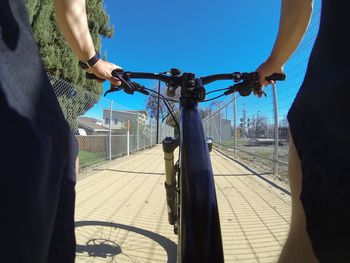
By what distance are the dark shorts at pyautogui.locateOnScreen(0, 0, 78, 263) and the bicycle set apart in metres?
0.59

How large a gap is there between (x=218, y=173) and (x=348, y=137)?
7897mm

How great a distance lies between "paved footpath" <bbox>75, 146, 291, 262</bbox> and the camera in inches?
121

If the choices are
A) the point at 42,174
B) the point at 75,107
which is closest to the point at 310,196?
the point at 42,174

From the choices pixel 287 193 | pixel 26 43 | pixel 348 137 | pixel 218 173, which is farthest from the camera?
pixel 218 173

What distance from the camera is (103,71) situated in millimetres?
1873

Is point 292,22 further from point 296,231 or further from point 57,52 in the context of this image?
point 57,52

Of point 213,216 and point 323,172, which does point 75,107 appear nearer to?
point 213,216

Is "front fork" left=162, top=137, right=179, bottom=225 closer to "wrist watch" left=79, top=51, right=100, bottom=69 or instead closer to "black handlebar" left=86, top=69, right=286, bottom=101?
"black handlebar" left=86, top=69, right=286, bottom=101

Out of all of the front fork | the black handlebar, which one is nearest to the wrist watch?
the black handlebar

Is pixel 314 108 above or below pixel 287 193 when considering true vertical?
above

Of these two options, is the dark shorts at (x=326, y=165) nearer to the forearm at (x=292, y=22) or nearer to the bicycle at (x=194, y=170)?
the bicycle at (x=194, y=170)

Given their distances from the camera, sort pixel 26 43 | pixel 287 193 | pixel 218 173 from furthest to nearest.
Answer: pixel 218 173 < pixel 287 193 < pixel 26 43

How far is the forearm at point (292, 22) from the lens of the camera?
1.35 m

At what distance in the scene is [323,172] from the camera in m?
0.56
